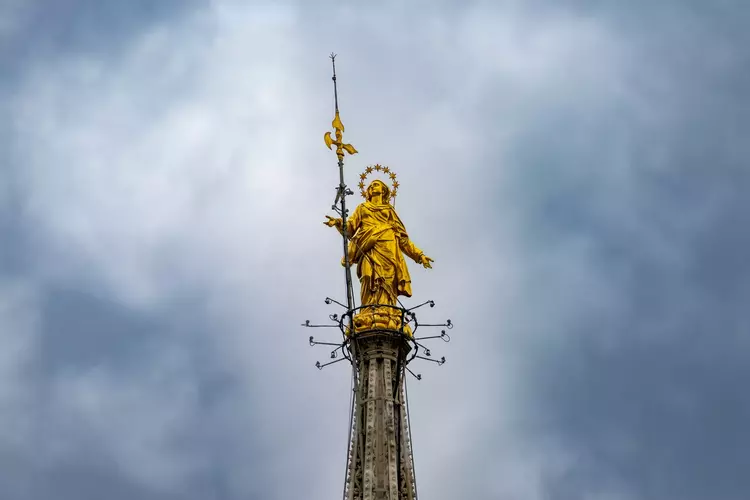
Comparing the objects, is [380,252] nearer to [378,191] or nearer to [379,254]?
[379,254]

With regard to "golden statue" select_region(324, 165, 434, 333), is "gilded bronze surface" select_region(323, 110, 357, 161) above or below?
above

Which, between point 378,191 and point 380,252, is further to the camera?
point 378,191

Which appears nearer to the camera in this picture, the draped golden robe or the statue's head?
the draped golden robe

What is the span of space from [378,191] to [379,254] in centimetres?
376

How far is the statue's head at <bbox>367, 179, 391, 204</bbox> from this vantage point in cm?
7525

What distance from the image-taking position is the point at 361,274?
72.6 m

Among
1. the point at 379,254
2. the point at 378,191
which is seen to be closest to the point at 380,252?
the point at 379,254

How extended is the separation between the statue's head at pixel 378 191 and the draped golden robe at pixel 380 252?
444 millimetres

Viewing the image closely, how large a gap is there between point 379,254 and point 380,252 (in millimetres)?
100

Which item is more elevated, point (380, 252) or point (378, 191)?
point (378, 191)

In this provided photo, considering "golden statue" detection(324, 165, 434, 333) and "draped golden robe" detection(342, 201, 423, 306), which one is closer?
"golden statue" detection(324, 165, 434, 333)

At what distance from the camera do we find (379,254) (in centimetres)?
7288

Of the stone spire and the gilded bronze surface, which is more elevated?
the gilded bronze surface

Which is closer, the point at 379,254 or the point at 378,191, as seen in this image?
the point at 379,254
